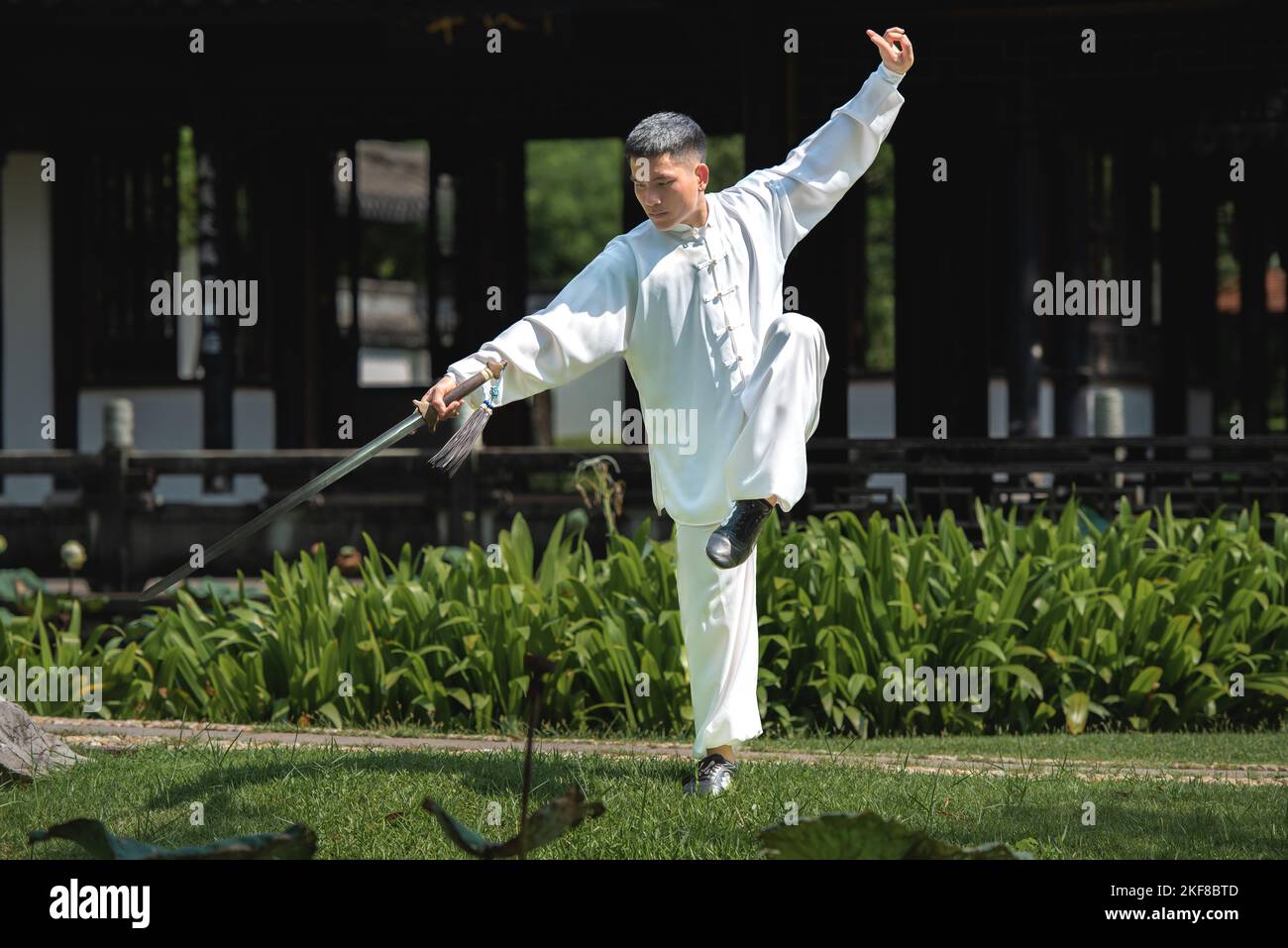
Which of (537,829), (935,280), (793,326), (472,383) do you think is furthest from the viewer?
(935,280)

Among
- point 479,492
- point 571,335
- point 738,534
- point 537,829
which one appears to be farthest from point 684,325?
point 479,492

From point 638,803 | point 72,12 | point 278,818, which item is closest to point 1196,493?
point 638,803

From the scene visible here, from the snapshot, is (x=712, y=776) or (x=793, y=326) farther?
(x=712, y=776)

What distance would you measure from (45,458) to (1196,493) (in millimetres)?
7558

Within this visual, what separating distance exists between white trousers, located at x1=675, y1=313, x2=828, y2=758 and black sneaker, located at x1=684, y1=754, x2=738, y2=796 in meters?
0.05

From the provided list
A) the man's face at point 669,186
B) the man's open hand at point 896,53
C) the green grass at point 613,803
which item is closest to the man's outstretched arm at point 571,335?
the man's face at point 669,186

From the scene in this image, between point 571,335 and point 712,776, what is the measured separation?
58.1 inches

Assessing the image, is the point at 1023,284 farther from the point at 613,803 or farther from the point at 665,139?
the point at 613,803

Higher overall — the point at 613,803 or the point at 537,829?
the point at 537,829

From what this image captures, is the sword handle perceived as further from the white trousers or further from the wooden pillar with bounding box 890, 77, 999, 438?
the wooden pillar with bounding box 890, 77, 999, 438

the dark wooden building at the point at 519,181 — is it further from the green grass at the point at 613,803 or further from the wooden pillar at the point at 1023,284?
the green grass at the point at 613,803

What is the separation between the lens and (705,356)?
5.15 m

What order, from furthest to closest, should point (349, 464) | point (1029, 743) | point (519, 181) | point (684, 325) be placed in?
point (519, 181) → point (1029, 743) → point (684, 325) → point (349, 464)

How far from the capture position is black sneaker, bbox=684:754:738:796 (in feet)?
17.0
